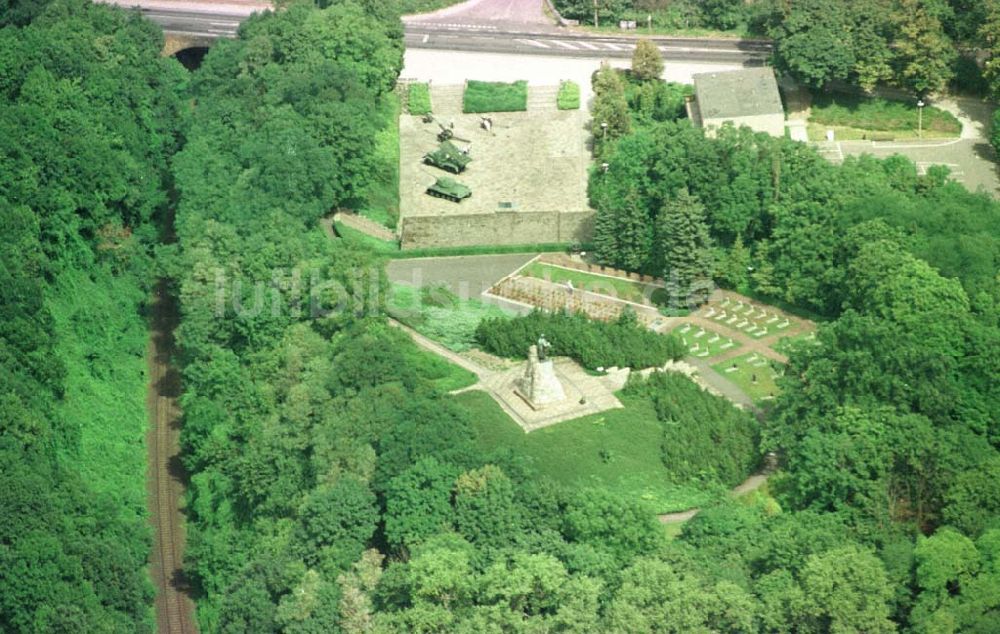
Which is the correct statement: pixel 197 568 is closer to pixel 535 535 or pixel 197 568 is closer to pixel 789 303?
pixel 535 535

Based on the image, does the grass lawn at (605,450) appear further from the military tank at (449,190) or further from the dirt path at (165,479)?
the military tank at (449,190)

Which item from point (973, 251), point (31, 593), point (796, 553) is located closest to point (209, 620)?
point (31, 593)

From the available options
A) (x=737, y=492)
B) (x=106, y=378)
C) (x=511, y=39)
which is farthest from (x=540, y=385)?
(x=511, y=39)

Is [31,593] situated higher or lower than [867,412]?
lower

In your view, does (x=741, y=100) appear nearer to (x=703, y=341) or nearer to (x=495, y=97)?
(x=495, y=97)

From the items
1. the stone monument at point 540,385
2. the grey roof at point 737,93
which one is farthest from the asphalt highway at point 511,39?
the stone monument at point 540,385

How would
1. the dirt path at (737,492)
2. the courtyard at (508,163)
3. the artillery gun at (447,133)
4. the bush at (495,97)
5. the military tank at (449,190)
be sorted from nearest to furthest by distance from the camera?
the dirt path at (737,492) < the courtyard at (508,163) < the military tank at (449,190) < the artillery gun at (447,133) < the bush at (495,97)

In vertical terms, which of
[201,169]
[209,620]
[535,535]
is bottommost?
[209,620]
